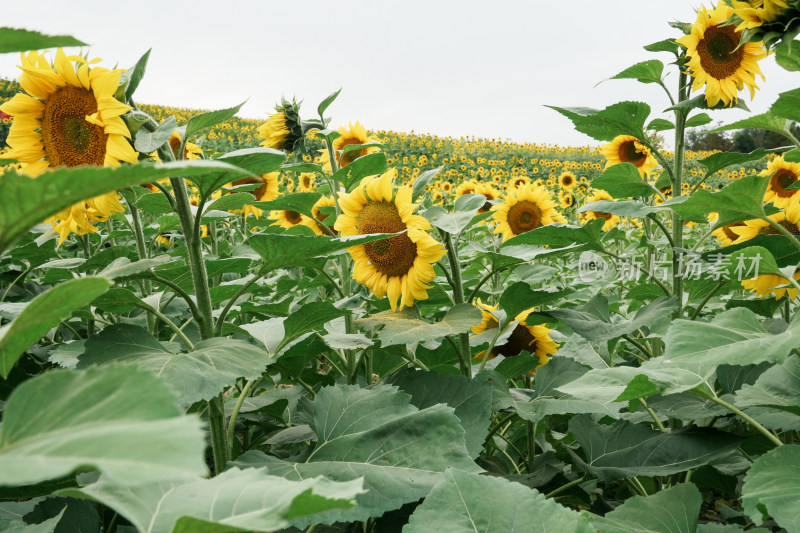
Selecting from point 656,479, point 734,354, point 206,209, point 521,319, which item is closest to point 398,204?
point 206,209

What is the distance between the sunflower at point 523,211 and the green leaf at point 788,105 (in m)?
1.42

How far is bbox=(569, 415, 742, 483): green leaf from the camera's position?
128cm

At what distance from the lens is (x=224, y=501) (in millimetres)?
599

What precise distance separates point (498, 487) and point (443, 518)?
0.09 m

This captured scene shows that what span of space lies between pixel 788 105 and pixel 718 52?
81cm

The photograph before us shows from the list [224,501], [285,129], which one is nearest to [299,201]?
[285,129]

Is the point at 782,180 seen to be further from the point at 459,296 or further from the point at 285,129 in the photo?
the point at 285,129

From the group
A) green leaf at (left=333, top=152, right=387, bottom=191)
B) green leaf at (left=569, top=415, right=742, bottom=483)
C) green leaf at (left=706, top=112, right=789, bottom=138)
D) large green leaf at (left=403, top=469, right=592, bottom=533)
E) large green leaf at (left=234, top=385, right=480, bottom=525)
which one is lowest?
green leaf at (left=569, top=415, right=742, bottom=483)

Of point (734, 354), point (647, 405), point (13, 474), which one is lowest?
point (647, 405)

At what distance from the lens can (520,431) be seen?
1931 millimetres

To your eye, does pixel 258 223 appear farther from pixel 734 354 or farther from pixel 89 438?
pixel 89 438

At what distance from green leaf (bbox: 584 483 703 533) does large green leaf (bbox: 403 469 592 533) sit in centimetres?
28

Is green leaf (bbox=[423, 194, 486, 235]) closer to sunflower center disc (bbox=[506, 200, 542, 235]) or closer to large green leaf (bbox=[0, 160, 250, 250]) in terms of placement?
large green leaf (bbox=[0, 160, 250, 250])

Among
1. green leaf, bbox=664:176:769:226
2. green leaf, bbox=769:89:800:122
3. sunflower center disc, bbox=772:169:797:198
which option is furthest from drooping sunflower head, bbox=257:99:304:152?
sunflower center disc, bbox=772:169:797:198
